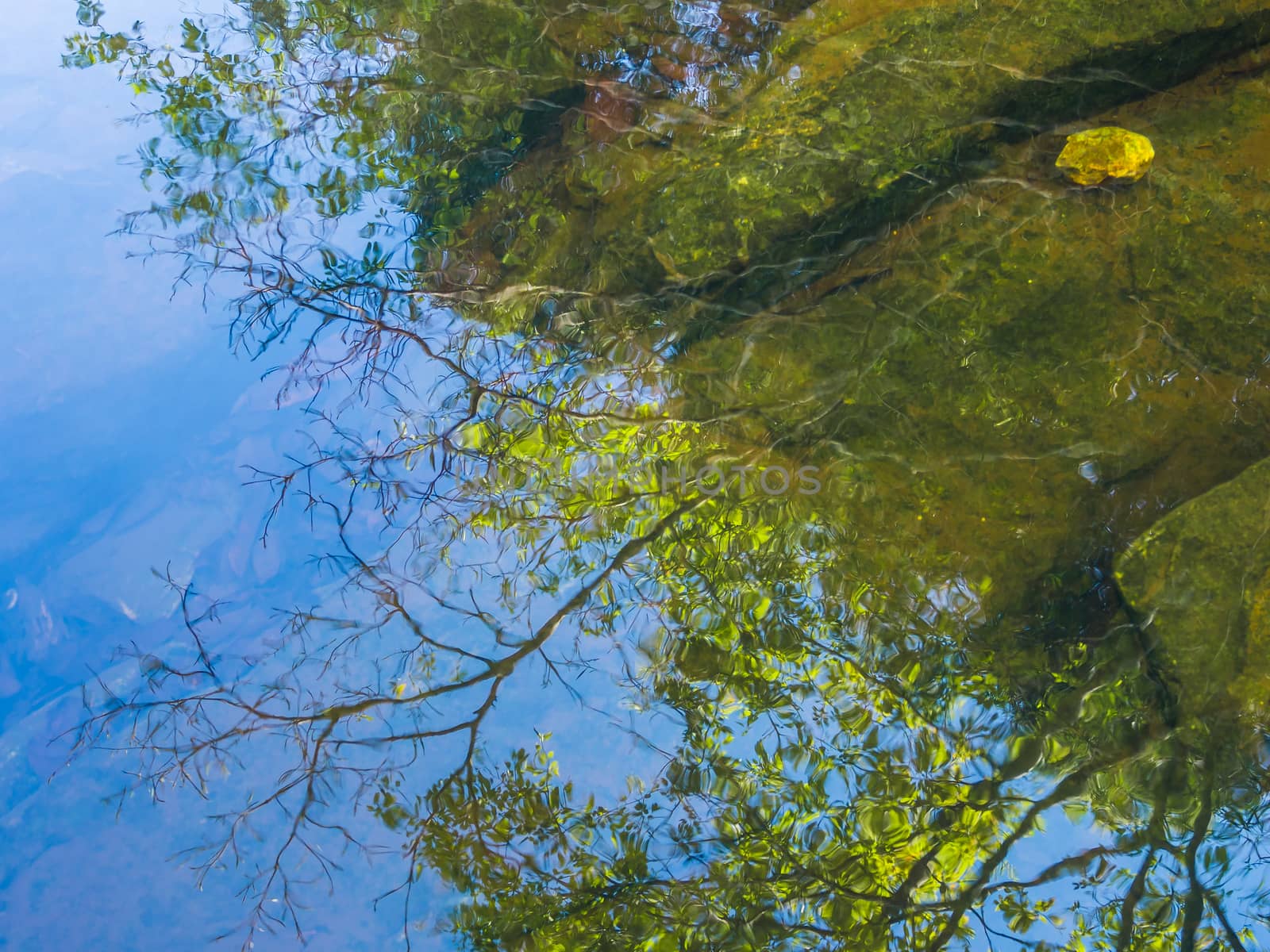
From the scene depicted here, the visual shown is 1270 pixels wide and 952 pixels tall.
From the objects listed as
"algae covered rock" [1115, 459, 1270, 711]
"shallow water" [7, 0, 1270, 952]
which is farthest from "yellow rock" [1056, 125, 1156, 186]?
"algae covered rock" [1115, 459, 1270, 711]

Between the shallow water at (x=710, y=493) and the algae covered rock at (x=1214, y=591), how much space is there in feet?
0.09

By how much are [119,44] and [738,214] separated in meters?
3.51

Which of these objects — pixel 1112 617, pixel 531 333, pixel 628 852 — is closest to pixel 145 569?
pixel 531 333

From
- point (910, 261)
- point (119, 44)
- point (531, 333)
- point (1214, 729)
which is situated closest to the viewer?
point (1214, 729)

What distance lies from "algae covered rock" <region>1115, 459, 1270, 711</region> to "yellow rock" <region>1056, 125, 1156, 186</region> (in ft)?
3.90

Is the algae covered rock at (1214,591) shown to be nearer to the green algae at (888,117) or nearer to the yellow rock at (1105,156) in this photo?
the yellow rock at (1105,156)

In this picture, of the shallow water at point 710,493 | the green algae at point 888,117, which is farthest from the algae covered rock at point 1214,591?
the green algae at point 888,117

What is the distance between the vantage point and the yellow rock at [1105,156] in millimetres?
3080

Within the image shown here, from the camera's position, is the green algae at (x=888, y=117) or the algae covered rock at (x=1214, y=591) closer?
the algae covered rock at (x=1214, y=591)

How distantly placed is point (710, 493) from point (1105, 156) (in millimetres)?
1918

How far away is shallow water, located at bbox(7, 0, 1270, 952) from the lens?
2.70m

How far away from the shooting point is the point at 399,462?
337cm

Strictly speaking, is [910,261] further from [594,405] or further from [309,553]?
[309,553]

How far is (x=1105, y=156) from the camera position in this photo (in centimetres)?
311
